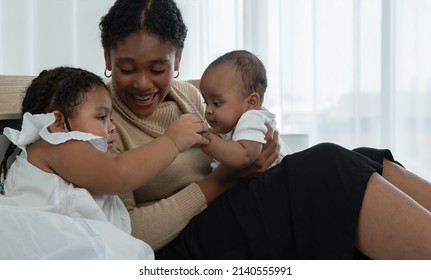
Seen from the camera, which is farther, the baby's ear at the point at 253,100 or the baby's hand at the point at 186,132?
the baby's ear at the point at 253,100

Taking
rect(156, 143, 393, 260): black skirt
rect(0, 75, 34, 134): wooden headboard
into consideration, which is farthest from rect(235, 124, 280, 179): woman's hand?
rect(0, 75, 34, 134): wooden headboard

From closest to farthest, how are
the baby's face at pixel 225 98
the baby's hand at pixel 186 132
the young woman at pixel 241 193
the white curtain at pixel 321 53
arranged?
the young woman at pixel 241 193
the baby's hand at pixel 186 132
the baby's face at pixel 225 98
the white curtain at pixel 321 53

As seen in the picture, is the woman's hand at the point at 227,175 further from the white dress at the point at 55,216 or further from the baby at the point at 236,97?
the white dress at the point at 55,216

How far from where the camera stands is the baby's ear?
1339 mm

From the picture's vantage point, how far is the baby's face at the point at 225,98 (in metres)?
1.32

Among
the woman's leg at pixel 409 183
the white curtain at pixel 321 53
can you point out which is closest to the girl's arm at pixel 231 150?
the woman's leg at pixel 409 183

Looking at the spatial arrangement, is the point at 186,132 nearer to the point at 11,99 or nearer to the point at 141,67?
the point at 141,67

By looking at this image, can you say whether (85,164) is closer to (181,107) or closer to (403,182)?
(181,107)

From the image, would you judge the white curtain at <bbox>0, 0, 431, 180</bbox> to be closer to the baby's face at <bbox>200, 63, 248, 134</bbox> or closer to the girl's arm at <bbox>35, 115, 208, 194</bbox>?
the baby's face at <bbox>200, 63, 248, 134</bbox>

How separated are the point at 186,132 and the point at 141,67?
26cm

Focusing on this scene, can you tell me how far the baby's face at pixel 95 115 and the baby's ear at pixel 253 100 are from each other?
0.39m

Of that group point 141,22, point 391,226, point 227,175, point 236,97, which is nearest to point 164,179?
point 227,175

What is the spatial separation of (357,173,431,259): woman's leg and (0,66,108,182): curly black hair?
62 centimetres
